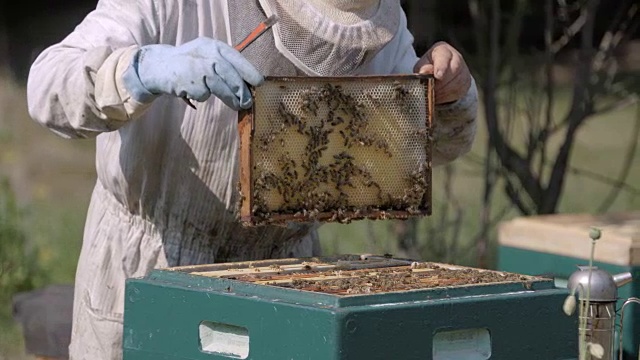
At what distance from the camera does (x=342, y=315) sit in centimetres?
228

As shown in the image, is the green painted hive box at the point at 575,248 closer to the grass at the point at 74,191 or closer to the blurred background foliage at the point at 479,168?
the blurred background foliage at the point at 479,168

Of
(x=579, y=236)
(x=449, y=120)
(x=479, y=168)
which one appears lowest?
(x=479, y=168)

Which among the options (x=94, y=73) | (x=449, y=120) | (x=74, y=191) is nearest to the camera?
(x=94, y=73)

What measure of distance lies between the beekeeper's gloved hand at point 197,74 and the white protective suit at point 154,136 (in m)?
0.05

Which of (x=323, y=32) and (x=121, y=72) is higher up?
(x=323, y=32)

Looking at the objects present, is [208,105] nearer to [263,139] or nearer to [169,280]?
[263,139]

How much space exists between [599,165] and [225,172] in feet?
29.5

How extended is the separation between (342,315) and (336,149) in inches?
27.4

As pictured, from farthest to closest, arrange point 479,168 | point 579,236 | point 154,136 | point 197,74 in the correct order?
1. point 479,168
2. point 579,236
3. point 154,136
4. point 197,74

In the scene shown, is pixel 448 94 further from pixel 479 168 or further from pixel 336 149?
pixel 479 168

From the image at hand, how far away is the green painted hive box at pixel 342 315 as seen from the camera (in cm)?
233

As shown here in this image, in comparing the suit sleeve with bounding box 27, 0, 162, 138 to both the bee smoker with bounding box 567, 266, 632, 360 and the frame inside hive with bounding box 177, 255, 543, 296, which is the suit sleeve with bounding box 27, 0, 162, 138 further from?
the bee smoker with bounding box 567, 266, 632, 360

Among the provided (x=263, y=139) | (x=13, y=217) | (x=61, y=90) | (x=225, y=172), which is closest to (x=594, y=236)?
(x=263, y=139)

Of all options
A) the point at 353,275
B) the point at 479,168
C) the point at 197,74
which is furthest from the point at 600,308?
the point at 479,168
